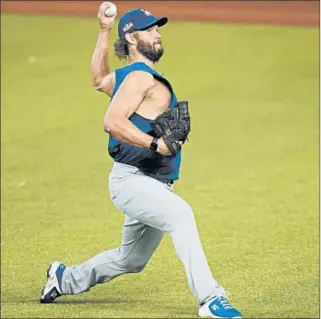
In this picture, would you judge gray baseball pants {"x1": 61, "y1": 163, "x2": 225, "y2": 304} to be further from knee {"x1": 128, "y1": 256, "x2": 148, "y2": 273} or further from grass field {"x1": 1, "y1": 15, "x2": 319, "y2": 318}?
grass field {"x1": 1, "y1": 15, "x2": 319, "y2": 318}

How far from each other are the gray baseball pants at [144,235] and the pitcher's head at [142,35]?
730 mm

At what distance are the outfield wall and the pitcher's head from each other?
1393 cm

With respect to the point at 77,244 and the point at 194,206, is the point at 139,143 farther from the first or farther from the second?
the point at 194,206

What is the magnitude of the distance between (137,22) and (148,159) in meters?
0.88

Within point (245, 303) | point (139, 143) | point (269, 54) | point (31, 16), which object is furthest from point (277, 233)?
point (31, 16)

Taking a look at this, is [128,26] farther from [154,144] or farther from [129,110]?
[154,144]

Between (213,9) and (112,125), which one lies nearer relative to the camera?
(112,125)

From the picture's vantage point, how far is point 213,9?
73.6 ft

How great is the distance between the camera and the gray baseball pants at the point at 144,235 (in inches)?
268

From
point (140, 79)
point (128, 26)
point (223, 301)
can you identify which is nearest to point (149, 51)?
point (128, 26)

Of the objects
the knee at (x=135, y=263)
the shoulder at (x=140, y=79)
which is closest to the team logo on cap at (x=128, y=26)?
the shoulder at (x=140, y=79)

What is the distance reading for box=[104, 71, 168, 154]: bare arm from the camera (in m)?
6.84

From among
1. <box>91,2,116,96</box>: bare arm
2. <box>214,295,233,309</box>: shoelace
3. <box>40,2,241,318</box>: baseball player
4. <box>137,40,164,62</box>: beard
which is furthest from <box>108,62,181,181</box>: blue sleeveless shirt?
<box>214,295,233,309</box>: shoelace

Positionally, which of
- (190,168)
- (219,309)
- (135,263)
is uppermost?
(219,309)
